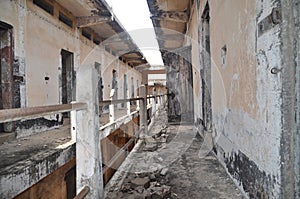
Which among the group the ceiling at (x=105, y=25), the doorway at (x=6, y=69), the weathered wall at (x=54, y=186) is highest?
the ceiling at (x=105, y=25)

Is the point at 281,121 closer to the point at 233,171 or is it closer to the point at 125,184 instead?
the point at 233,171

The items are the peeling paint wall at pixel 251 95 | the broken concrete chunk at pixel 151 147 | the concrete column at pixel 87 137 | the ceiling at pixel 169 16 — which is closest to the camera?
the peeling paint wall at pixel 251 95

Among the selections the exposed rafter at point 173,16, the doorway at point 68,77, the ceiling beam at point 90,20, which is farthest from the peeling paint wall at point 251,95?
the doorway at point 68,77

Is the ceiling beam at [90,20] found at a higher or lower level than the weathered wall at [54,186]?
higher

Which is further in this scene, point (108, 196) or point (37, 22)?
point (37, 22)

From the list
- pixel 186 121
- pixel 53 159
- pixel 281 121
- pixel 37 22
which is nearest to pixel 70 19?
pixel 37 22

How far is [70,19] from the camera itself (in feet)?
23.4

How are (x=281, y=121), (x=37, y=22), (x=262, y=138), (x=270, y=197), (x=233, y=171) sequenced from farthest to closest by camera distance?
(x=37, y=22)
(x=233, y=171)
(x=262, y=138)
(x=270, y=197)
(x=281, y=121)

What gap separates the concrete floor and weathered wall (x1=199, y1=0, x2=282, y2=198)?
0.70 feet

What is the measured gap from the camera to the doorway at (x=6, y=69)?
Answer: 4.27 meters

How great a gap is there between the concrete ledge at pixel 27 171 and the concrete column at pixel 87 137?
88cm

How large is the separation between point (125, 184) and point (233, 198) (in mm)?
1159

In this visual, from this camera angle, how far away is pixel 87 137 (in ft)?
6.59

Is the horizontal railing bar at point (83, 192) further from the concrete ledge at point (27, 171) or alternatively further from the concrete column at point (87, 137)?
the concrete ledge at point (27, 171)
